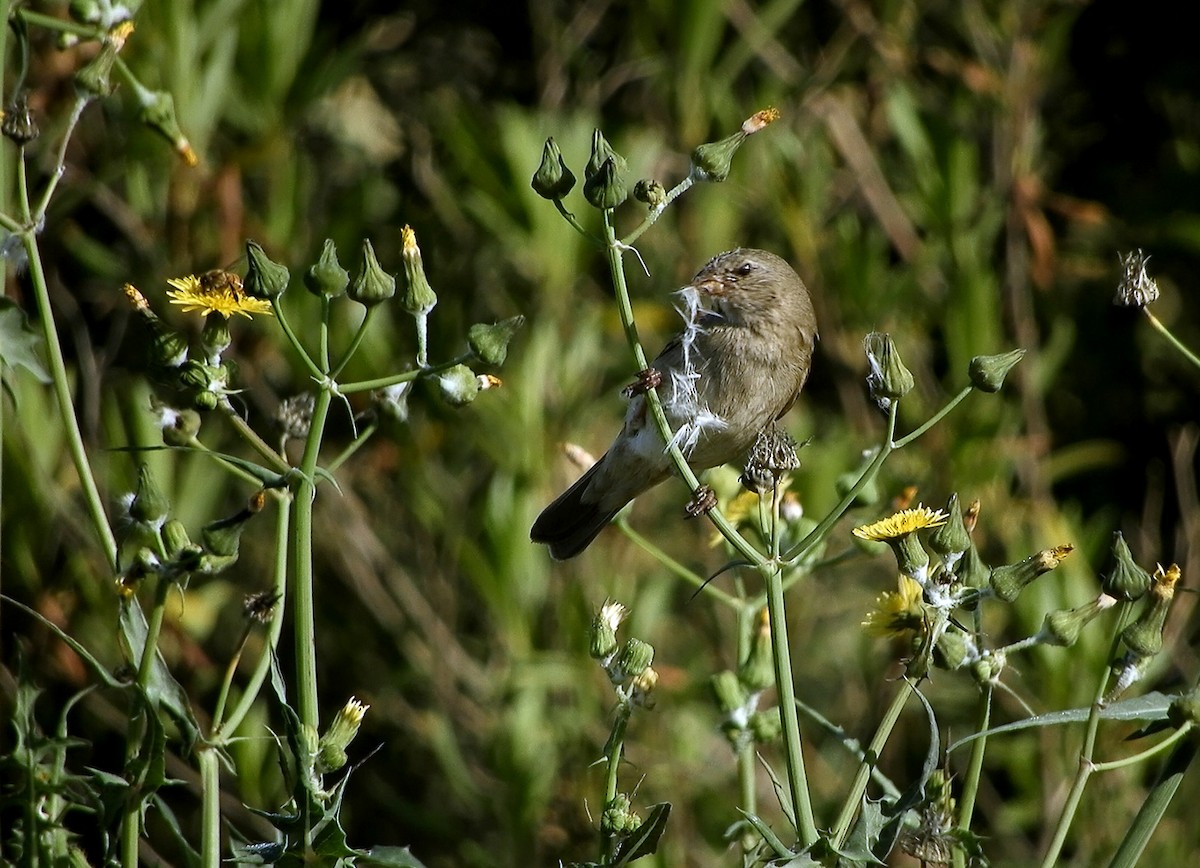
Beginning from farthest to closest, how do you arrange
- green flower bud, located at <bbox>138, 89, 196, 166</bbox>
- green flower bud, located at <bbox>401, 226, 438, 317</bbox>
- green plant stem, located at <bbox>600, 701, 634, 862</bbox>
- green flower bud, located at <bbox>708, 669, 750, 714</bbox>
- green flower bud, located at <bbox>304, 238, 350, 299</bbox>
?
1. green flower bud, located at <bbox>138, 89, 196, 166</bbox>
2. green flower bud, located at <bbox>708, 669, 750, 714</bbox>
3. green flower bud, located at <bbox>401, 226, 438, 317</bbox>
4. green flower bud, located at <bbox>304, 238, 350, 299</bbox>
5. green plant stem, located at <bbox>600, 701, 634, 862</bbox>

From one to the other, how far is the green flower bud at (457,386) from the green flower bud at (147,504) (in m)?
0.37

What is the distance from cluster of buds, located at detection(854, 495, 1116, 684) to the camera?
1693mm

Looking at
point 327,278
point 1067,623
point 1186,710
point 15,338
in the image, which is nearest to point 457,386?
point 327,278

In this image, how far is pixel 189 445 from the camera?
1902 mm

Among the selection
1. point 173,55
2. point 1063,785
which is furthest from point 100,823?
point 1063,785

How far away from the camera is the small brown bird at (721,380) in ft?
11.6

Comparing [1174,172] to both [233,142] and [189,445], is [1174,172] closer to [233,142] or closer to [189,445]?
[233,142]

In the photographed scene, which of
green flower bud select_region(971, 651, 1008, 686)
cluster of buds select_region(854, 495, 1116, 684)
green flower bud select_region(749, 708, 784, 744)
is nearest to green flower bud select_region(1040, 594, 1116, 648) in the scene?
cluster of buds select_region(854, 495, 1116, 684)

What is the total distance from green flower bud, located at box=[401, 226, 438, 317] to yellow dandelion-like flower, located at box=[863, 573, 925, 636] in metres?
0.68

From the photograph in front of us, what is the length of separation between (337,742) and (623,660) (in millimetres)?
351

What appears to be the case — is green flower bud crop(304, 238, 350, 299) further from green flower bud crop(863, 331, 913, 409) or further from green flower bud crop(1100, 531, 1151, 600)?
green flower bud crop(1100, 531, 1151, 600)

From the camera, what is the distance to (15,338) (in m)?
1.88

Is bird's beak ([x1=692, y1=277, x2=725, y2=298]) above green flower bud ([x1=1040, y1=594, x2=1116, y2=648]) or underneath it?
underneath

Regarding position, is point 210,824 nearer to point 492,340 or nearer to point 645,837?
point 645,837
